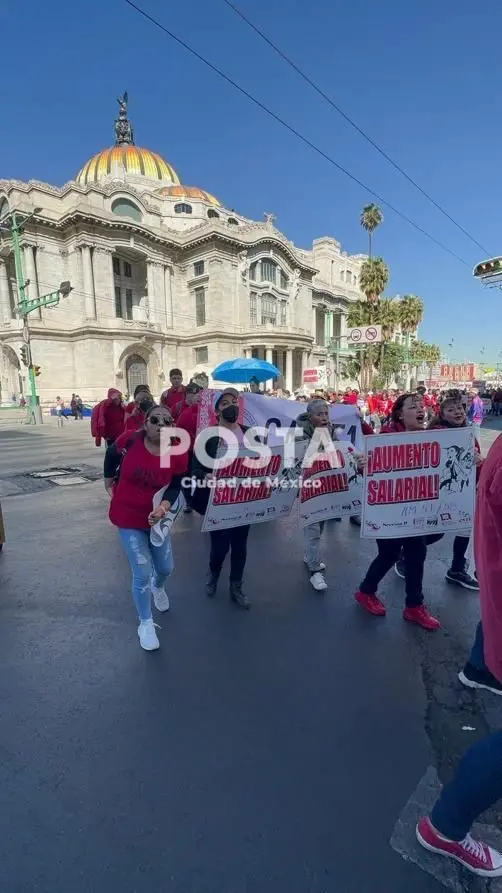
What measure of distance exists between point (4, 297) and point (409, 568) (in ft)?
165

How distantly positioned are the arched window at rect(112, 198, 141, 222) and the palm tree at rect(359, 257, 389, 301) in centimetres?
2436

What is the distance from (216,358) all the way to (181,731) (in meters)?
44.9

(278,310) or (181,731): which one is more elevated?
(278,310)

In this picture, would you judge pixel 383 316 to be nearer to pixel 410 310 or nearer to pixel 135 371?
pixel 410 310

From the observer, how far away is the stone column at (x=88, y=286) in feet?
130

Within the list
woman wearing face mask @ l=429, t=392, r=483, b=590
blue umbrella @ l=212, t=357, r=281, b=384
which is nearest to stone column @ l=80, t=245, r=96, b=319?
blue umbrella @ l=212, t=357, r=281, b=384

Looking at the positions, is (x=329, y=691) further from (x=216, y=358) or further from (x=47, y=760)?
(x=216, y=358)

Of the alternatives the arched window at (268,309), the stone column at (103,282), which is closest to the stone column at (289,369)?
the arched window at (268,309)

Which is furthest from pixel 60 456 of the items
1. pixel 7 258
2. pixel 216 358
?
pixel 7 258

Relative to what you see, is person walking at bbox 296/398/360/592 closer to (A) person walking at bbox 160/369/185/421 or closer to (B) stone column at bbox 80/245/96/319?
(A) person walking at bbox 160/369/185/421

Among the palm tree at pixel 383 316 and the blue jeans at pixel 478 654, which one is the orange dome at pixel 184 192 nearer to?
the palm tree at pixel 383 316

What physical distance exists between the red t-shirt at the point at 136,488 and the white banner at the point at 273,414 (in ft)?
7.41

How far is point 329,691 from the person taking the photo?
9.25ft

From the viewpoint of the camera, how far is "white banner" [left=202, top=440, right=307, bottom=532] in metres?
4.05
